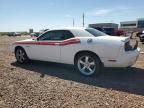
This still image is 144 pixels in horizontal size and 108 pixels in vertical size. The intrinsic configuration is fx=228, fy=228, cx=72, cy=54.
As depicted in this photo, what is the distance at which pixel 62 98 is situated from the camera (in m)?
4.98

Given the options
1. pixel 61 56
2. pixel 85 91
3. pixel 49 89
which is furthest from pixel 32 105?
pixel 61 56

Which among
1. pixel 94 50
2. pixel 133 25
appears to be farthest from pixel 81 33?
pixel 133 25

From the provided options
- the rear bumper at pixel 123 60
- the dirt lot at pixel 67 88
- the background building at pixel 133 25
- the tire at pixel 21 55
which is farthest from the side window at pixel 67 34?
the background building at pixel 133 25

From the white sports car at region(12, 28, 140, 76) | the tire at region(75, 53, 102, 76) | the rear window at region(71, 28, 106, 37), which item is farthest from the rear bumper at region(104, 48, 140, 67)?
the rear window at region(71, 28, 106, 37)

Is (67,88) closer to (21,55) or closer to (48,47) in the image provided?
(48,47)

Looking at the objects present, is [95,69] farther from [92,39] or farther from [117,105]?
[117,105]

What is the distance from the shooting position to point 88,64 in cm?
700

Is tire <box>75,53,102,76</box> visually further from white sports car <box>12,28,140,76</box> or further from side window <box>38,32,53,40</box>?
side window <box>38,32,53,40</box>

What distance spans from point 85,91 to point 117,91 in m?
0.78

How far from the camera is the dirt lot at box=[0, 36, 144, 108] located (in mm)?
4742

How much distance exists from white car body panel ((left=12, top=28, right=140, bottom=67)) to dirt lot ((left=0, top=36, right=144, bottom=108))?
0.48 metres

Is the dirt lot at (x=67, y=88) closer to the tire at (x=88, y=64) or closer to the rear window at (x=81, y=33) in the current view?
the tire at (x=88, y=64)

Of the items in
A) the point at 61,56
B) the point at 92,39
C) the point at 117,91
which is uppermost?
the point at 92,39

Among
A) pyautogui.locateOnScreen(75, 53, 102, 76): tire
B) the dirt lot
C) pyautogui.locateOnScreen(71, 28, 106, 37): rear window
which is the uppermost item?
pyautogui.locateOnScreen(71, 28, 106, 37): rear window
